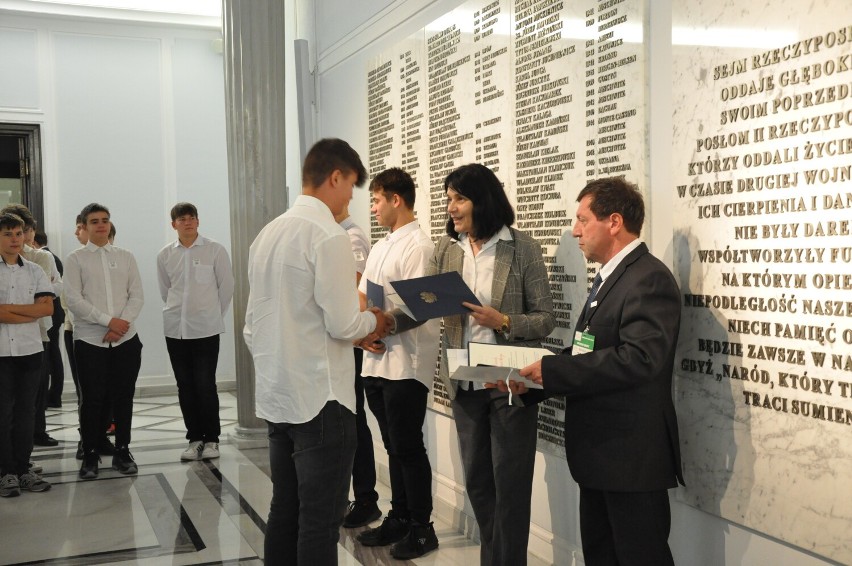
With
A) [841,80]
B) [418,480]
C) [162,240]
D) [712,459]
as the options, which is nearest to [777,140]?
[841,80]

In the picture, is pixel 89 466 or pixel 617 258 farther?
pixel 89 466

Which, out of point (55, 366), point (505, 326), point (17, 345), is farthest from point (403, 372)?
point (55, 366)

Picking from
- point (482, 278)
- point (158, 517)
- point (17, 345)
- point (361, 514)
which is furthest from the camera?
point (17, 345)

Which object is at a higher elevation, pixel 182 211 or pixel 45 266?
pixel 182 211

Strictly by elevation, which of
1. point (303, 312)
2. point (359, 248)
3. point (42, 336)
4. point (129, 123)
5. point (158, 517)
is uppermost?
point (129, 123)

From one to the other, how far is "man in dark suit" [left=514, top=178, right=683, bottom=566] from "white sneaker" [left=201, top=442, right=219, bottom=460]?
13.4 ft

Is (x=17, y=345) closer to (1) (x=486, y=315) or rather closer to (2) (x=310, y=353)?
(2) (x=310, y=353)

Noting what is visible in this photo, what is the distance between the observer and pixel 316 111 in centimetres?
666

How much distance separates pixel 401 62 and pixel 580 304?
227cm

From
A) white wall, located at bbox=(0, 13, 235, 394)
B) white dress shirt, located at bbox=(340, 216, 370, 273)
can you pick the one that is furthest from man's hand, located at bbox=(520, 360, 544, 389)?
white wall, located at bbox=(0, 13, 235, 394)

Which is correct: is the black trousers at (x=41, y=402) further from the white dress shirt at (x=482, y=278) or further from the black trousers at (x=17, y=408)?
the white dress shirt at (x=482, y=278)

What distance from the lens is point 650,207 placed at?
9.69ft

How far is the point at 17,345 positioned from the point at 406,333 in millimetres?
2626

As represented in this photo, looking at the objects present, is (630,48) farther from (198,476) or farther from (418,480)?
(198,476)
